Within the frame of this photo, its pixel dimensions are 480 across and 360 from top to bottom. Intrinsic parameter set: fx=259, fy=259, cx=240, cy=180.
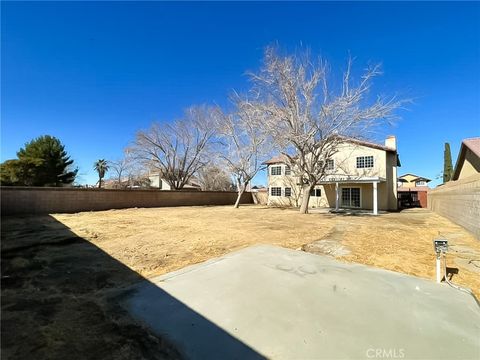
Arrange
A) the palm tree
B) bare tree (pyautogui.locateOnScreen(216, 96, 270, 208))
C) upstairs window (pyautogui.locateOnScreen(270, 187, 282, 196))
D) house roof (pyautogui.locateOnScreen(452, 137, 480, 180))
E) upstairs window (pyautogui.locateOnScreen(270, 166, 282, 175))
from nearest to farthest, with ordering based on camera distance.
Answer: house roof (pyautogui.locateOnScreen(452, 137, 480, 180)), bare tree (pyautogui.locateOnScreen(216, 96, 270, 208)), upstairs window (pyautogui.locateOnScreen(270, 187, 282, 196)), upstairs window (pyautogui.locateOnScreen(270, 166, 282, 175)), the palm tree

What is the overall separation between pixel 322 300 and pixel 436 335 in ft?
4.06

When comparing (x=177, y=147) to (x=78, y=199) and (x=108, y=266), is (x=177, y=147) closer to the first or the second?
(x=78, y=199)

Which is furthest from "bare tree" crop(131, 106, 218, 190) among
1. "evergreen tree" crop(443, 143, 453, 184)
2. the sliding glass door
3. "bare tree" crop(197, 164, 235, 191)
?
"evergreen tree" crop(443, 143, 453, 184)

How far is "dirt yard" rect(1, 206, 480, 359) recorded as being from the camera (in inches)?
101

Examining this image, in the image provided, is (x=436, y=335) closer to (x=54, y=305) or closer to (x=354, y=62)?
(x=54, y=305)

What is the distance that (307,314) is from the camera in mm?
3146

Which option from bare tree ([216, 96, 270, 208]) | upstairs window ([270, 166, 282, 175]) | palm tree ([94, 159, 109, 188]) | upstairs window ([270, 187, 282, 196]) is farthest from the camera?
palm tree ([94, 159, 109, 188])

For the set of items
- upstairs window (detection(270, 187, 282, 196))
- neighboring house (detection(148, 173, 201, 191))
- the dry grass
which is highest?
neighboring house (detection(148, 173, 201, 191))

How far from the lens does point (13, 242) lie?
7105 millimetres

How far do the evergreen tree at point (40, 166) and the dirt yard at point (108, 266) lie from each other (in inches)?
832

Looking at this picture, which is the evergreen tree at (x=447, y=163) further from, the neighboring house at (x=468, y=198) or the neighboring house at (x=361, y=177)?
the neighboring house at (x=468, y=198)

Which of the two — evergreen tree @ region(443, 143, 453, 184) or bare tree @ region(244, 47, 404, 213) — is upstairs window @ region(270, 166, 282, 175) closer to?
bare tree @ region(244, 47, 404, 213)

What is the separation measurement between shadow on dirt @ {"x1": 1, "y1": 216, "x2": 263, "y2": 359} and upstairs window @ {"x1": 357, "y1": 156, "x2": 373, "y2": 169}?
2268 cm

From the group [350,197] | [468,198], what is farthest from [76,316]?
[350,197]
